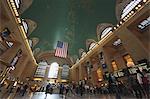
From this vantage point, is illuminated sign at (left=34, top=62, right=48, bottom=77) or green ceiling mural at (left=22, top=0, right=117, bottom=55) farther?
illuminated sign at (left=34, top=62, right=48, bottom=77)

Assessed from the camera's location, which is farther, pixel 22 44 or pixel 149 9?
pixel 22 44

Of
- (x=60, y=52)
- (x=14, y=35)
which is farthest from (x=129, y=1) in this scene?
(x=14, y=35)

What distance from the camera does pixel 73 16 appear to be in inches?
667

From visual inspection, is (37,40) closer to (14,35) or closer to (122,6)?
(14,35)

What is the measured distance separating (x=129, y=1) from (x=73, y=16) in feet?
22.6

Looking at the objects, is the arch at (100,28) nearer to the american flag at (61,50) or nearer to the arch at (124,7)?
the arch at (124,7)

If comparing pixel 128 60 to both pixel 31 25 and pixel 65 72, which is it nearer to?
pixel 31 25

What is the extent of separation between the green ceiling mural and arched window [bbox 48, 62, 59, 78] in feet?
45.7

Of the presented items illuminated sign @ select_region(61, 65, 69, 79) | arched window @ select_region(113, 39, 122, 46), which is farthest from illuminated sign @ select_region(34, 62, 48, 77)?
arched window @ select_region(113, 39, 122, 46)

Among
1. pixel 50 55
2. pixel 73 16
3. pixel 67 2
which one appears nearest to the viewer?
pixel 67 2

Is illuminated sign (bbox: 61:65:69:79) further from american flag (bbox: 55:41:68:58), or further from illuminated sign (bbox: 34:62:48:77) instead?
american flag (bbox: 55:41:68:58)

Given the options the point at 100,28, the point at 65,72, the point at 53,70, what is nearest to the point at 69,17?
the point at 100,28

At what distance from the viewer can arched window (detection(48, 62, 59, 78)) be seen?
1315 inches

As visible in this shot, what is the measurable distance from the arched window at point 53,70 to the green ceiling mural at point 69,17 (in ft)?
45.7
